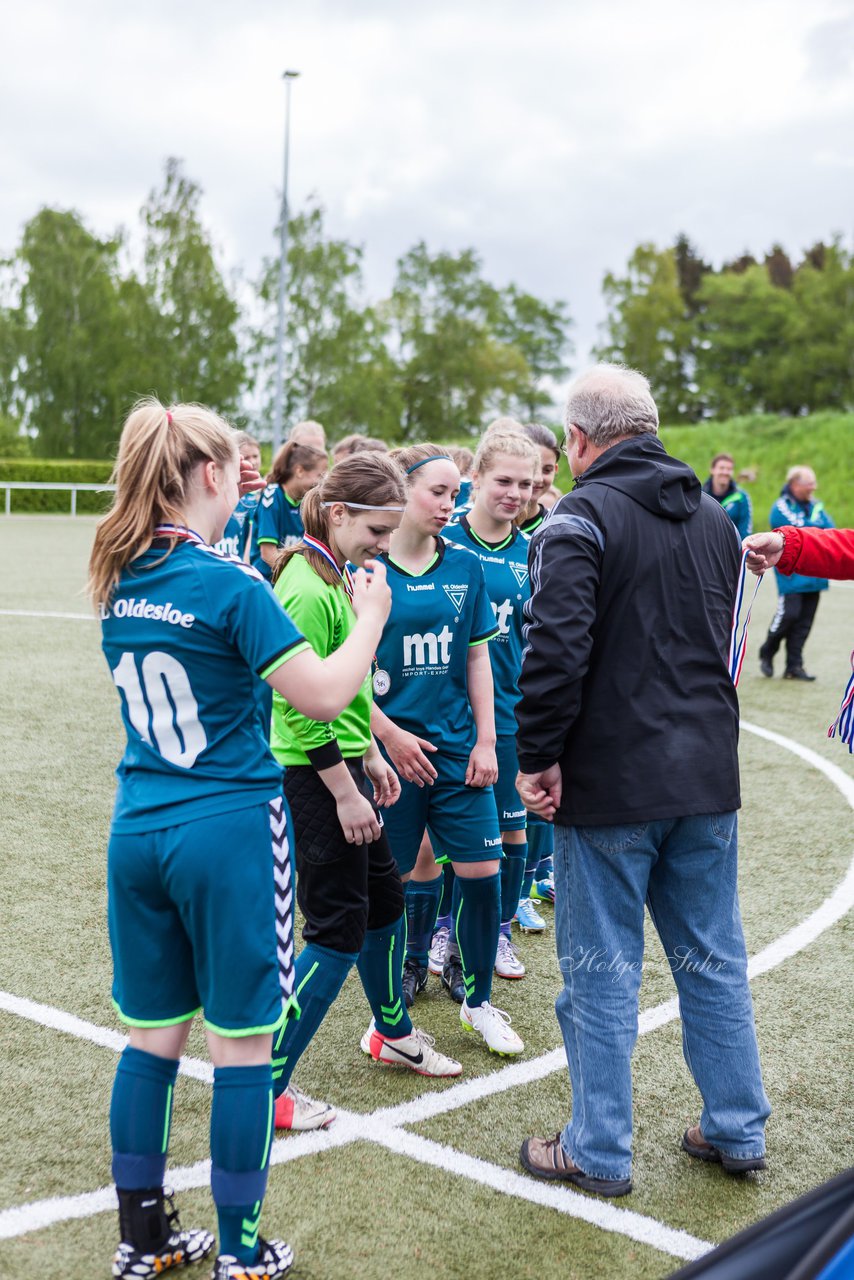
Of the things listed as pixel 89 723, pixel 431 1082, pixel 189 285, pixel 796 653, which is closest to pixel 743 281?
pixel 189 285

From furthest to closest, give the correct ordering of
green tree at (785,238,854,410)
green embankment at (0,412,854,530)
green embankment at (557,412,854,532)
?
green tree at (785,238,854,410)
green embankment at (557,412,854,532)
green embankment at (0,412,854,530)

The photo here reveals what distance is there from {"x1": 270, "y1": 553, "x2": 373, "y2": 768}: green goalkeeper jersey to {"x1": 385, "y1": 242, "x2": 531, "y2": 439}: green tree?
63562 mm

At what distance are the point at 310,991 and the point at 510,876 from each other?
1720 millimetres

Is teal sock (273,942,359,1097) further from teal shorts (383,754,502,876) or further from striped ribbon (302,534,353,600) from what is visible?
striped ribbon (302,534,353,600)

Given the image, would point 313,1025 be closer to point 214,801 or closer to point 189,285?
point 214,801

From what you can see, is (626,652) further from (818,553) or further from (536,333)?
(536,333)

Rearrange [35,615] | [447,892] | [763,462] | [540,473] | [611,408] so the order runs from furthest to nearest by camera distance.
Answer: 1. [763,462]
2. [35,615]
3. [540,473]
4. [447,892]
5. [611,408]

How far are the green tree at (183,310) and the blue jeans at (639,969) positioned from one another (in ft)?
162

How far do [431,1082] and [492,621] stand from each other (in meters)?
1.65

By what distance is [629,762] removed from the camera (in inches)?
128

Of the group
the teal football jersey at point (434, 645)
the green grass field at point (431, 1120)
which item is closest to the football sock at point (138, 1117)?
the green grass field at point (431, 1120)

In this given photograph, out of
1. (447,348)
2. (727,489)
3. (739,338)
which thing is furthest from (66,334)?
(727,489)

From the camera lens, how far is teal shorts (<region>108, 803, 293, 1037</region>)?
259 centimetres

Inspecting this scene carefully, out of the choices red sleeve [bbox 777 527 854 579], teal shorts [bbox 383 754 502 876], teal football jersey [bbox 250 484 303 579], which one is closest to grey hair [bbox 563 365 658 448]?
red sleeve [bbox 777 527 854 579]
